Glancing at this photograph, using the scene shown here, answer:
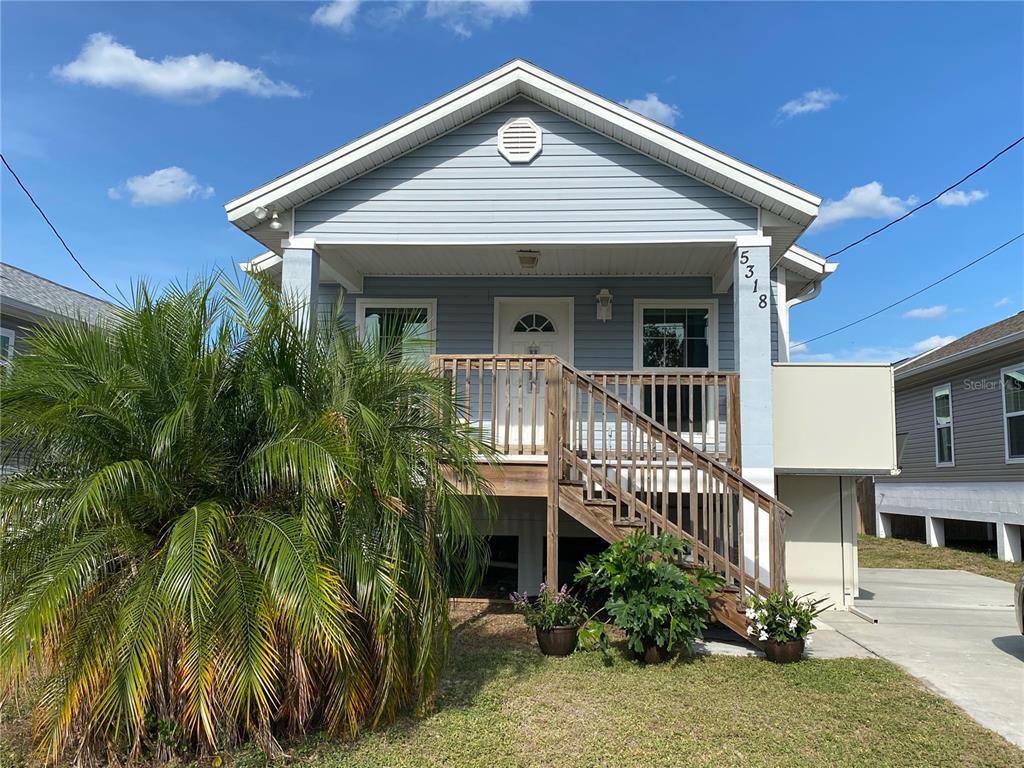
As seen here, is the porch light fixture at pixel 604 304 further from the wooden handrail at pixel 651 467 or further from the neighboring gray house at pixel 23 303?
the neighboring gray house at pixel 23 303

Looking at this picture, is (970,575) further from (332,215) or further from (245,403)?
(245,403)

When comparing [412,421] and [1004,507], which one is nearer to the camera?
[412,421]

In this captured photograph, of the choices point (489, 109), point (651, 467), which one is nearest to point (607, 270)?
point (489, 109)

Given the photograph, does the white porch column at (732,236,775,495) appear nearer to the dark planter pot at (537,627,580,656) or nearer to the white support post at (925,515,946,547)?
the dark planter pot at (537,627,580,656)

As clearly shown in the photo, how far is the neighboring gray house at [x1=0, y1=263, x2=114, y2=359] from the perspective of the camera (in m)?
11.5

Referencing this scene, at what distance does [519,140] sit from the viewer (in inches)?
317

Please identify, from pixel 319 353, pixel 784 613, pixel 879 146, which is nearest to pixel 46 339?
pixel 319 353

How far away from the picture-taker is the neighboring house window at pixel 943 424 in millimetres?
15812

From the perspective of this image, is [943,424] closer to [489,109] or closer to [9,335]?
[489,109]

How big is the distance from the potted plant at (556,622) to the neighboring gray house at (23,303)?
7873 mm

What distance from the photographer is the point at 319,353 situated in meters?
4.84

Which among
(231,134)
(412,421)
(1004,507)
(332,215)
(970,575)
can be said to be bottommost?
(970,575)

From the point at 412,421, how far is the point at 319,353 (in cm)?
75

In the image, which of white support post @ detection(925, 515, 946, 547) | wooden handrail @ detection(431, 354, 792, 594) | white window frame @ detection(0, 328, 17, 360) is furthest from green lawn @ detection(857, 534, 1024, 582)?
white window frame @ detection(0, 328, 17, 360)
